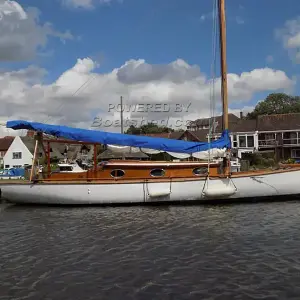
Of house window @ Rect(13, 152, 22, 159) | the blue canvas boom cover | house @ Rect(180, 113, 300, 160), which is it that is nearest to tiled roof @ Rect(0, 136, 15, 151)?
house window @ Rect(13, 152, 22, 159)

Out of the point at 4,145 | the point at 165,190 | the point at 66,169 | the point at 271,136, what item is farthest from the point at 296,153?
the point at 4,145

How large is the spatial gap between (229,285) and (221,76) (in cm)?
1429

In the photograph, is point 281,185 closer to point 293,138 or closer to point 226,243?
point 226,243

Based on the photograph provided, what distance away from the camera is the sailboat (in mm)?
18797

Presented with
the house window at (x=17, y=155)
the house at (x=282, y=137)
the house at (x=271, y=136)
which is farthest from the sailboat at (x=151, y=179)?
the house window at (x=17, y=155)

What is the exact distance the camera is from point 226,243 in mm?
11367

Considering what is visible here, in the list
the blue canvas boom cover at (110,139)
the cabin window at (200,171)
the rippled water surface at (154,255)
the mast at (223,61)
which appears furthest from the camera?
the mast at (223,61)

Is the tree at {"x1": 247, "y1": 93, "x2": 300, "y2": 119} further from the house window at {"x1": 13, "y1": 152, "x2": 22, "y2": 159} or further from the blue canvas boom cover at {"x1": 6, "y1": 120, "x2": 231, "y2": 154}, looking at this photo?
the blue canvas boom cover at {"x1": 6, "y1": 120, "x2": 231, "y2": 154}

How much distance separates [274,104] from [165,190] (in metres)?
84.6

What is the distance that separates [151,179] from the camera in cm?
1902

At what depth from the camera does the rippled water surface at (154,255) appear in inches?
320

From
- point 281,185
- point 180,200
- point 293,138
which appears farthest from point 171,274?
point 293,138

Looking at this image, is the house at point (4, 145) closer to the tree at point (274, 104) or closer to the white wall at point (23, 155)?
the white wall at point (23, 155)

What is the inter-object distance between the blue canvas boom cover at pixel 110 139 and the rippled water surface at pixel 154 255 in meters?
4.45
